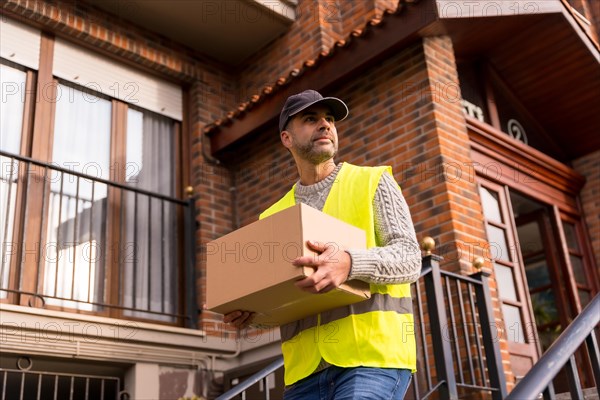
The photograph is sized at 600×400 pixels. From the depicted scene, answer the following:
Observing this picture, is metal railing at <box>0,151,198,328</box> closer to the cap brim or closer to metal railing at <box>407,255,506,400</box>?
metal railing at <box>407,255,506,400</box>

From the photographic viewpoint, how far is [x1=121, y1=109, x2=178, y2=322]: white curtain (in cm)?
624

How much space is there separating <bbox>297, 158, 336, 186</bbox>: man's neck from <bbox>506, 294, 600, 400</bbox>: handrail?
36.0 inches

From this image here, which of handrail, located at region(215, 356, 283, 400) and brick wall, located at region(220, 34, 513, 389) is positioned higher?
brick wall, located at region(220, 34, 513, 389)

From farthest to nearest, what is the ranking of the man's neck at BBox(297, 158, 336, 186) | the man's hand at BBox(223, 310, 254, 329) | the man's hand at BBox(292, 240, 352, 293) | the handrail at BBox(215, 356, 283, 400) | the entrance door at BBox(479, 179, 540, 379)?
the entrance door at BBox(479, 179, 540, 379)
the handrail at BBox(215, 356, 283, 400)
the man's neck at BBox(297, 158, 336, 186)
the man's hand at BBox(223, 310, 254, 329)
the man's hand at BBox(292, 240, 352, 293)

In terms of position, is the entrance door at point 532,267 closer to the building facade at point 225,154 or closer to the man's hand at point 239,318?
the building facade at point 225,154

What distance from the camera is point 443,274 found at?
454cm

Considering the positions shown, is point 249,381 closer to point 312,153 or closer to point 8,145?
point 312,153

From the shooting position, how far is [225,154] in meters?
7.13

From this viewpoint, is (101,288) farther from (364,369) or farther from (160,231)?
(364,369)

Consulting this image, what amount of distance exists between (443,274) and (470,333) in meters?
0.55

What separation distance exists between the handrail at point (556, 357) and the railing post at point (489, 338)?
200cm

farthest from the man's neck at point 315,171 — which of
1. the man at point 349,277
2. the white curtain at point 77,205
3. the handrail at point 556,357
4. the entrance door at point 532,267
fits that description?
the white curtain at point 77,205

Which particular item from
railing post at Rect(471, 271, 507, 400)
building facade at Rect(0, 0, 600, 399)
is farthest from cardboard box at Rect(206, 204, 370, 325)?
building facade at Rect(0, 0, 600, 399)

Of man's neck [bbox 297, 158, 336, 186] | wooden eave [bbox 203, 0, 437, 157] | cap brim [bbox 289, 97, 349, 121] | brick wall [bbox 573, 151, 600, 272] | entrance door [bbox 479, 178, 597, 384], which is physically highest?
wooden eave [bbox 203, 0, 437, 157]
